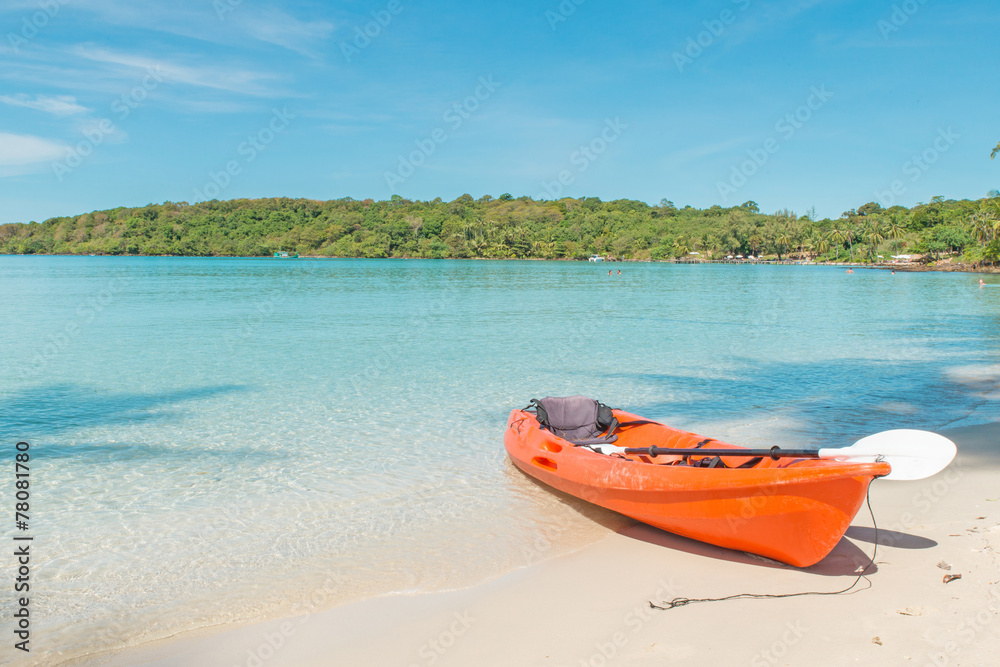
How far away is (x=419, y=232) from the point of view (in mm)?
155875

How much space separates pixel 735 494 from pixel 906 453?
3.85ft

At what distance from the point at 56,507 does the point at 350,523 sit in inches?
125

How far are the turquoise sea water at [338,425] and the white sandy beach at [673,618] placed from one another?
1.29ft

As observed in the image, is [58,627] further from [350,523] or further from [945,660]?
[945,660]

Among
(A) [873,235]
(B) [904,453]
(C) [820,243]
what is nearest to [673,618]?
(B) [904,453]

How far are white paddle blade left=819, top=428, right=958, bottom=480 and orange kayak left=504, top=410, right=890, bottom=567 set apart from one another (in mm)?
164

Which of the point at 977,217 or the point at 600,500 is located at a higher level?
the point at 977,217

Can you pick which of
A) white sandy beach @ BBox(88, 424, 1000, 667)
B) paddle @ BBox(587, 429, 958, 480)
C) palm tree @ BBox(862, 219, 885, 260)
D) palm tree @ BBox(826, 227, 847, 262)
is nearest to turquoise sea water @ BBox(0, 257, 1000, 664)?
white sandy beach @ BBox(88, 424, 1000, 667)

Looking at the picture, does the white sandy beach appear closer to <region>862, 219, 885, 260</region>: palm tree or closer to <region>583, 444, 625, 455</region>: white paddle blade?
<region>583, 444, 625, 455</region>: white paddle blade

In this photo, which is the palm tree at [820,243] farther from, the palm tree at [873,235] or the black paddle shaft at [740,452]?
the black paddle shaft at [740,452]

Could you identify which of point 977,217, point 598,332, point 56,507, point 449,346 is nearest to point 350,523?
point 56,507

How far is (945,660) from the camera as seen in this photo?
11.8 ft

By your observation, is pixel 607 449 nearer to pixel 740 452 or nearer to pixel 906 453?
pixel 740 452

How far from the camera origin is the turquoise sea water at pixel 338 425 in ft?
17.8
